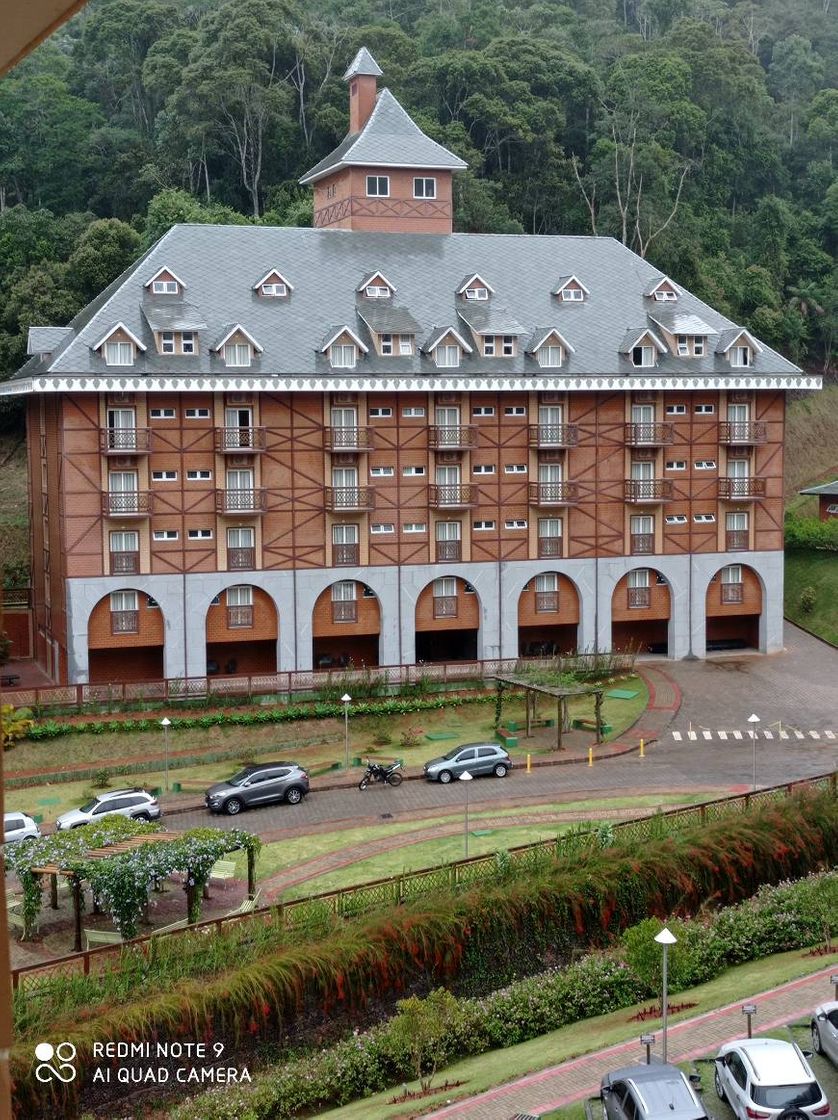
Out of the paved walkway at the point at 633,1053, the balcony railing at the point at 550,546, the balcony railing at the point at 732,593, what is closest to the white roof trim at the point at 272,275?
the balcony railing at the point at 550,546

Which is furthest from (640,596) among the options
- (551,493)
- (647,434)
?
(647,434)

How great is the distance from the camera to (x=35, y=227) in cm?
7200

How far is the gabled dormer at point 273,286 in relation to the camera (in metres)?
48.8

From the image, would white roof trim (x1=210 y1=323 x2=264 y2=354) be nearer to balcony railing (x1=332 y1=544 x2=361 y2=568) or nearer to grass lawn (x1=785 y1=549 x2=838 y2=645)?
balcony railing (x1=332 y1=544 x2=361 y2=568)

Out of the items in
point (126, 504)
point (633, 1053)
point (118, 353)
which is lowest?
point (633, 1053)

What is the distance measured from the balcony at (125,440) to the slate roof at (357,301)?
1.88m

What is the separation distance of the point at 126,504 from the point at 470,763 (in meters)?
14.9

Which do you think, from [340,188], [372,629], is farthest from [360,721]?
[340,188]

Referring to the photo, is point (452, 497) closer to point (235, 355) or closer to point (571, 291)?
point (235, 355)

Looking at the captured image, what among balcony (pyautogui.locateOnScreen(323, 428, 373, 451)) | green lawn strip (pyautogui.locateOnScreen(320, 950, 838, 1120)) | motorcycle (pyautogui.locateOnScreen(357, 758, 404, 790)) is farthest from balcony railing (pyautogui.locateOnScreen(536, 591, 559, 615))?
green lawn strip (pyautogui.locateOnScreen(320, 950, 838, 1120))

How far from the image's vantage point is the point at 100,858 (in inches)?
1045

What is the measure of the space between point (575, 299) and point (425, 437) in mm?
8841

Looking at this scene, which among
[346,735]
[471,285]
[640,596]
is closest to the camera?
[346,735]

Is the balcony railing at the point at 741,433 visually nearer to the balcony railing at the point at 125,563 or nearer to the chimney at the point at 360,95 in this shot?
the chimney at the point at 360,95
